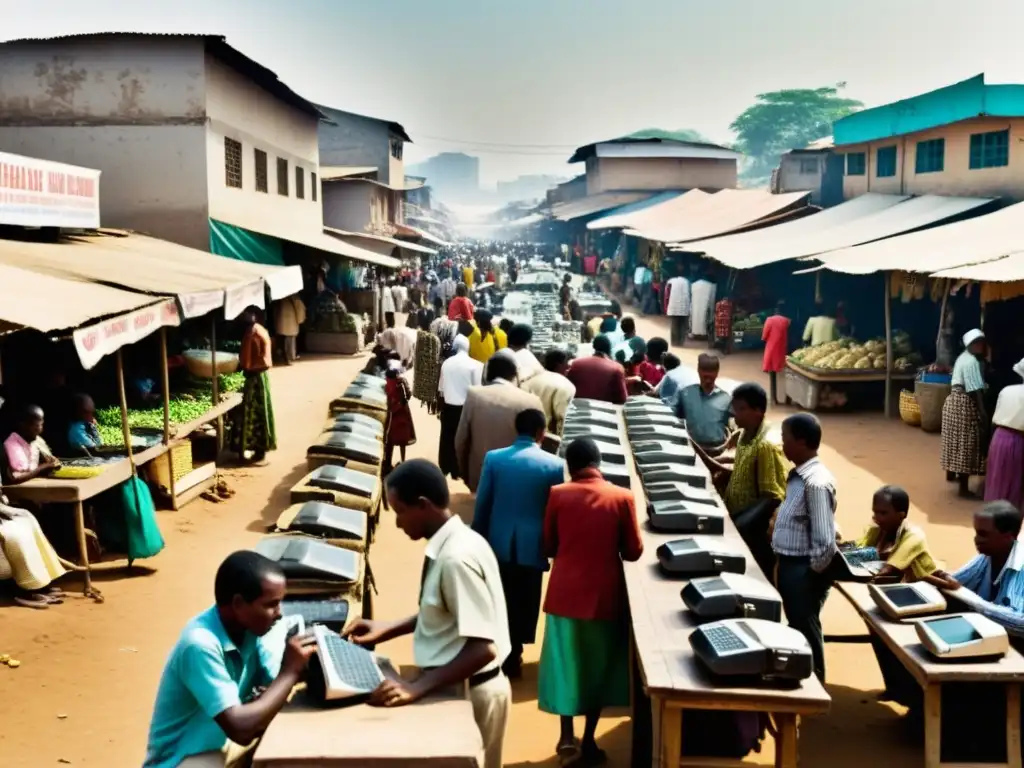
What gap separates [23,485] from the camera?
26.6 ft

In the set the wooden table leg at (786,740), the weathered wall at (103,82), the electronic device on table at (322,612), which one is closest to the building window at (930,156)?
the weathered wall at (103,82)

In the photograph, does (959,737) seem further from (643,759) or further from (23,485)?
(23,485)

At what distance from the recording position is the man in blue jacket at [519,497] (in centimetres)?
630

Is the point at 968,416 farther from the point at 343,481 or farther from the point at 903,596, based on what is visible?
the point at 343,481

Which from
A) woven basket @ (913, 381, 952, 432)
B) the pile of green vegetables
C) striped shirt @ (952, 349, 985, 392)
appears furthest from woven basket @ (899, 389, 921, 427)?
the pile of green vegetables

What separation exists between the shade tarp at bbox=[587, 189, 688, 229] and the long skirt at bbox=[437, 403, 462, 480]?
2515 centimetres

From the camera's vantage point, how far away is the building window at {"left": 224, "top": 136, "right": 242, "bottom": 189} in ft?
64.7

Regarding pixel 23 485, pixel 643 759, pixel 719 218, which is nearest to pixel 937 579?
pixel 643 759

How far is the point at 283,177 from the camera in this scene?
78.9 ft

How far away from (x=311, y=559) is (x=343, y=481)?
93.7 inches

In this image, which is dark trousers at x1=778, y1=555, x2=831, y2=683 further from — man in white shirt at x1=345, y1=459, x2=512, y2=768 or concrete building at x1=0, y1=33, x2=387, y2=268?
concrete building at x1=0, y1=33, x2=387, y2=268

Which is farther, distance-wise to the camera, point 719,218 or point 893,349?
point 719,218

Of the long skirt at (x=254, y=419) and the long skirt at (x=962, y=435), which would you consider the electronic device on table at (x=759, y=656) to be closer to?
the long skirt at (x=962, y=435)

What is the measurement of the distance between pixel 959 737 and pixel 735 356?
19210 mm
